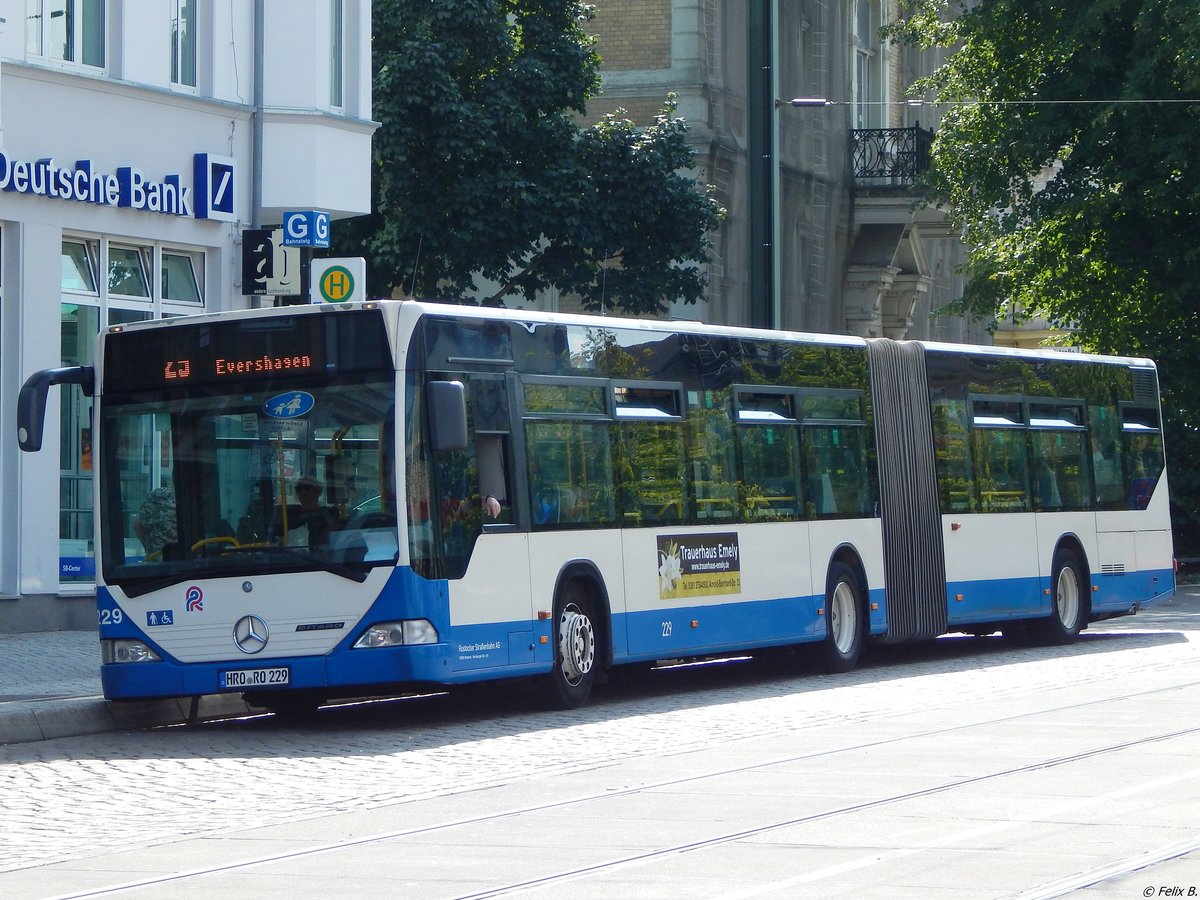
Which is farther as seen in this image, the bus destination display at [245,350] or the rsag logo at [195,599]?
the rsag logo at [195,599]

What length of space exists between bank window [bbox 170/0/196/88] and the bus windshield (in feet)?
30.6

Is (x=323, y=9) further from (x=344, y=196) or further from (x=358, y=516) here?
(x=358, y=516)

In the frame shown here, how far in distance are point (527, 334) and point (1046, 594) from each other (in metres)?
8.22

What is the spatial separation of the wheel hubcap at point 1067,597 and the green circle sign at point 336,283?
7707 mm

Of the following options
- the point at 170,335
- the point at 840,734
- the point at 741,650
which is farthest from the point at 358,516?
the point at 741,650

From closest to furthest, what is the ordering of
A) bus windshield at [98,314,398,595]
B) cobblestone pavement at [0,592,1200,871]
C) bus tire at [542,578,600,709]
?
cobblestone pavement at [0,592,1200,871] < bus windshield at [98,314,398,595] < bus tire at [542,578,600,709]

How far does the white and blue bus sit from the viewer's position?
13.5 metres

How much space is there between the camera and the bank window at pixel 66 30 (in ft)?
68.7

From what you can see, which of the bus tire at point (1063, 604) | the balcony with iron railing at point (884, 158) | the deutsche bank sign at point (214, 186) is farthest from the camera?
the balcony with iron railing at point (884, 158)

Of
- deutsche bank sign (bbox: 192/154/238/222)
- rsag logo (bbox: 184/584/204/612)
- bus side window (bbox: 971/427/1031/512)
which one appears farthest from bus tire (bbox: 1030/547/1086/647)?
rsag logo (bbox: 184/584/204/612)

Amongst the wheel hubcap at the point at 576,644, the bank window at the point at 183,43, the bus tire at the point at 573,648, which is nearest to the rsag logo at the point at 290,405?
the bus tire at the point at 573,648

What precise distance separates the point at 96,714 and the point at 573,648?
3.25 meters

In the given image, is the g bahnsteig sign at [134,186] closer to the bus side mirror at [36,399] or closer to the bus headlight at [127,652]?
the bus side mirror at [36,399]

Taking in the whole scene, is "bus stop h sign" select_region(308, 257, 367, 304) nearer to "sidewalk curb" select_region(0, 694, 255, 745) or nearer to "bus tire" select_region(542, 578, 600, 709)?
"sidewalk curb" select_region(0, 694, 255, 745)
